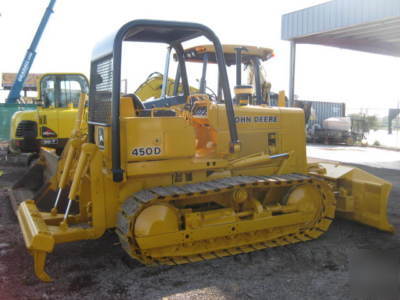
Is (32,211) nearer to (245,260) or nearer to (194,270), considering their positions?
(194,270)

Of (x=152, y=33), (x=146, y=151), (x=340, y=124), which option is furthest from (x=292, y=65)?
(x=146, y=151)

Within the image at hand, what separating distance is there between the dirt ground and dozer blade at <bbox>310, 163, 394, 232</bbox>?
0.90 ft

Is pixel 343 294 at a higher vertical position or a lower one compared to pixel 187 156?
lower

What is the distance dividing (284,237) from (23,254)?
10.3ft

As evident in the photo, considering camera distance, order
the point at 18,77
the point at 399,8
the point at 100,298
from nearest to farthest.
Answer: the point at 100,298, the point at 399,8, the point at 18,77

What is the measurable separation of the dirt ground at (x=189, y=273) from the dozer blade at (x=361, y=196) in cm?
27

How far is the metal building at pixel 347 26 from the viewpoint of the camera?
1341 centimetres

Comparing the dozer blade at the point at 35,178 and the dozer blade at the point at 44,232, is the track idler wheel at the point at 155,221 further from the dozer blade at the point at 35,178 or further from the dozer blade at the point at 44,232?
the dozer blade at the point at 35,178

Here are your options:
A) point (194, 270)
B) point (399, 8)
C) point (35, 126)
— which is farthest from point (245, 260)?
point (399, 8)

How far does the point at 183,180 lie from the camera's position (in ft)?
15.3

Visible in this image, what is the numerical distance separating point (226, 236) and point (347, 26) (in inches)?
484

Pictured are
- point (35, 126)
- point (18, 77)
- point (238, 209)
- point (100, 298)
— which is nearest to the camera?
point (100, 298)

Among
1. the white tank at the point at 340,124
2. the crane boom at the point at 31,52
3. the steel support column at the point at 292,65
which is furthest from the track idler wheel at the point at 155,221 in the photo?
the white tank at the point at 340,124

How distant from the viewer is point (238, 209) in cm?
495
